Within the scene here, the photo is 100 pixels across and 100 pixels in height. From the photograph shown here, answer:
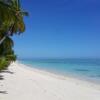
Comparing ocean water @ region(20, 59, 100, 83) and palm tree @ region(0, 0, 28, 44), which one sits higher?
palm tree @ region(0, 0, 28, 44)

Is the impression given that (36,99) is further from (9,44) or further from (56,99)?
(9,44)

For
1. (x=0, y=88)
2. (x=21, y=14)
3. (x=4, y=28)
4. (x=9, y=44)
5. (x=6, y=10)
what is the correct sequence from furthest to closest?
1. (x=9, y=44)
2. (x=4, y=28)
3. (x=21, y=14)
4. (x=0, y=88)
5. (x=6, y=10)

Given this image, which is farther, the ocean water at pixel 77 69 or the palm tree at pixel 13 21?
the ocean water at pixel 77 69

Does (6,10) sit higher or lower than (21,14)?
lower

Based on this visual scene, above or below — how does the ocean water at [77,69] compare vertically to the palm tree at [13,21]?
below

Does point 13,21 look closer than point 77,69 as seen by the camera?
Yes

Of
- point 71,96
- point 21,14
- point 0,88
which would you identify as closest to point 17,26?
point 21,14

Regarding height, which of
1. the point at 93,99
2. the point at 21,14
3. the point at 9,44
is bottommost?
the point at 93,99

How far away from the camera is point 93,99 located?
13.5 meters

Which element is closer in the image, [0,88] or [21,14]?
[0,88]

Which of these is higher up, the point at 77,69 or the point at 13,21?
the point at 13,21

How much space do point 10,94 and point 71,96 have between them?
9.20 feet

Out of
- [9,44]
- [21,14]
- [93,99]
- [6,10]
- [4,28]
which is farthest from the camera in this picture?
[9,44]

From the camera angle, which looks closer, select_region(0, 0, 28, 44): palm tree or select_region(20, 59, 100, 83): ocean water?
select_region(0, 0, 28, 44): palm tree
